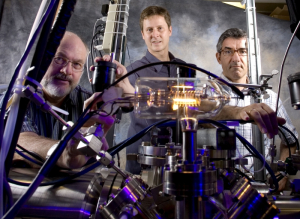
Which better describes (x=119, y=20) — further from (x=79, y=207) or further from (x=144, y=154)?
(x=79, y=207)

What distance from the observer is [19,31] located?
304 centimetres

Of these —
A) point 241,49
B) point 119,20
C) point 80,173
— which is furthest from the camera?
point 241,49

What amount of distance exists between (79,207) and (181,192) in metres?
0.19

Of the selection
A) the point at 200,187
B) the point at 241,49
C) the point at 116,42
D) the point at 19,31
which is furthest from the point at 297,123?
the point at 19,31

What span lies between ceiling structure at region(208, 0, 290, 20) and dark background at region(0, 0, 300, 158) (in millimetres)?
159

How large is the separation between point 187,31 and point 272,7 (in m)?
1.45

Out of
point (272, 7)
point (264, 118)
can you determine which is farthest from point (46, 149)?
point (272, 7)

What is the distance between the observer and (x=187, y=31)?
3.21 metres

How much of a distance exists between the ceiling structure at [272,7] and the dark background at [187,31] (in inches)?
6.3

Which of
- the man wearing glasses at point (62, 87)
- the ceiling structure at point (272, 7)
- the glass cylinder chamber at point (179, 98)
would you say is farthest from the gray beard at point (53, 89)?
the ceiling structure at point (272, 7)

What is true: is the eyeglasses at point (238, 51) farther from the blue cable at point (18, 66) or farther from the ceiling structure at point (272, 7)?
the ceiling structure at point (272, 7)

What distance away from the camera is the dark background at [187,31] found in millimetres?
2992

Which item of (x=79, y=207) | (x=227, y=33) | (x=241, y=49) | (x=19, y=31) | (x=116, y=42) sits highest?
(x=19, y=31)

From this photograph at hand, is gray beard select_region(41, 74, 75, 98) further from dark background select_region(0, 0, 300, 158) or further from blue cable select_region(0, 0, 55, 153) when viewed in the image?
dark background select_region(0, 0, 300, 158)
